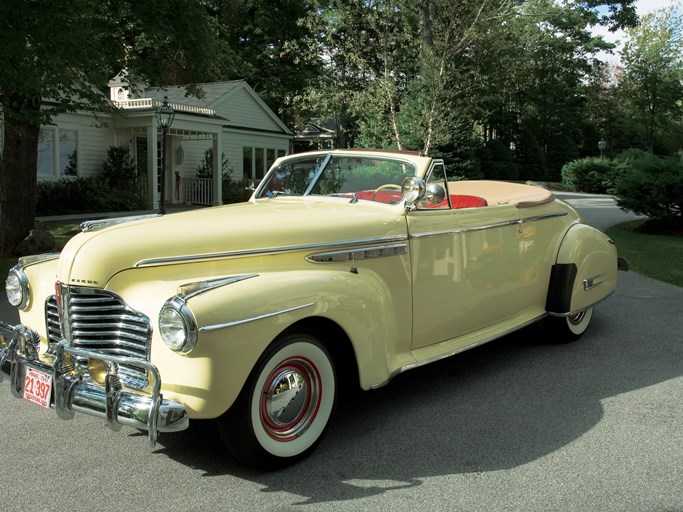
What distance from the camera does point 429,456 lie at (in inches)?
139

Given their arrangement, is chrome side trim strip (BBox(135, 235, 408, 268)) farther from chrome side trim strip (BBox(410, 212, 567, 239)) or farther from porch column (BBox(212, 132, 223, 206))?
porch column (BBox(212, 132, 223, 206))

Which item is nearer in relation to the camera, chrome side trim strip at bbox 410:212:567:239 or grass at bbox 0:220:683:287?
chrome side trim strip at bbox 410:212:567:239

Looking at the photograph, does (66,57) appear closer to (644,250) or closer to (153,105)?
(644,250)

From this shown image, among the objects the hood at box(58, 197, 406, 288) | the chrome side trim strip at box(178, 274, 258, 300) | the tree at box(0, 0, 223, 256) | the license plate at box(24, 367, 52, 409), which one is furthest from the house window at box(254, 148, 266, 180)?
the chrome side trim strip at box(178, 274, 258, 300)

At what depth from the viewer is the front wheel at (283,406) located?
3.15m

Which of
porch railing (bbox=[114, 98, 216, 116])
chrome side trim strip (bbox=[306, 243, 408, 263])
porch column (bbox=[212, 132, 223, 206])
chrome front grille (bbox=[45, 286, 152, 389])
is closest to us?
chrome front grille (bbox=[45, 286, 152, 389])

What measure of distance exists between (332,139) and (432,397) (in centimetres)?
3588

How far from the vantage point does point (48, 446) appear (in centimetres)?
363

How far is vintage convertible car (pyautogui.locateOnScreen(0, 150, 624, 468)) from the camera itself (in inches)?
117

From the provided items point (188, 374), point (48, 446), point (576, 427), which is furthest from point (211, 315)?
point (576, 427)

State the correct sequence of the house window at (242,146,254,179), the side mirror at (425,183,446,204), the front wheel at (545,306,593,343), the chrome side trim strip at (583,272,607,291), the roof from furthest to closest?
1. the house window at (242,146,254,179)
2. the roof
3. the front wheel at (545,306,593,343)
4. the chrome side trim strip at (583,272,607,291)
5. the side mirror at (425,183,446,204)

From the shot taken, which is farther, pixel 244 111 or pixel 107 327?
pixel 244 111

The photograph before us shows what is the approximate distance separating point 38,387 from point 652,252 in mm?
11811

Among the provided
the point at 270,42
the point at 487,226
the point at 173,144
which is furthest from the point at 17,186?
the point at 270,42
